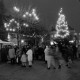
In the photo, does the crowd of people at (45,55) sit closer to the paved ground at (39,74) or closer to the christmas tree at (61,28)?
the paved ground at (39,74)

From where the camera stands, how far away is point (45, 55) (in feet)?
61.2

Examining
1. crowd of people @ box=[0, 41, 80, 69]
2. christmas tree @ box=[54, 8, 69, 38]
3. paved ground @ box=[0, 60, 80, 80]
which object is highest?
christmas tree @ box=[54, 8, 69, 38]

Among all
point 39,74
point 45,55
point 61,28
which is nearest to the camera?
point 39,74

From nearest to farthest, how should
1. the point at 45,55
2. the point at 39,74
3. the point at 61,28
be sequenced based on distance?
the point at 39,74 → the point at 45,55 → the point at 61,28

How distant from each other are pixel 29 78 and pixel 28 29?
3048 cm

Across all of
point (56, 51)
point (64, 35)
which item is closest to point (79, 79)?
point (56, 51)

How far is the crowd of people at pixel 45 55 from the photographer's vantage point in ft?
53.6

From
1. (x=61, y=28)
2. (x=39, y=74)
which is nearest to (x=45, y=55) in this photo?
(x=39, y=74)

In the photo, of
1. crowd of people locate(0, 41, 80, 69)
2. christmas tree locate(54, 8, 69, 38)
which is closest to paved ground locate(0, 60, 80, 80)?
crowd of people locate(0, 41, 80, 69)

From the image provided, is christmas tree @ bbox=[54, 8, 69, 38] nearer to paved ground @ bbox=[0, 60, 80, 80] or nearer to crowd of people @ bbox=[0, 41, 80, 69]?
crowd of people @ bbox=[0, 41, 80, 69]

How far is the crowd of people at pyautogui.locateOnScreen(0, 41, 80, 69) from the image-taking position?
16.3 metres

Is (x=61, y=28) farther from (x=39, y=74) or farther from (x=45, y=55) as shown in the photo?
(x=39, y=74)

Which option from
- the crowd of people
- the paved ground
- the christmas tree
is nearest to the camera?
the paved ground

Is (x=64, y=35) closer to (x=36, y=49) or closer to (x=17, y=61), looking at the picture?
(x=36, y=49)
